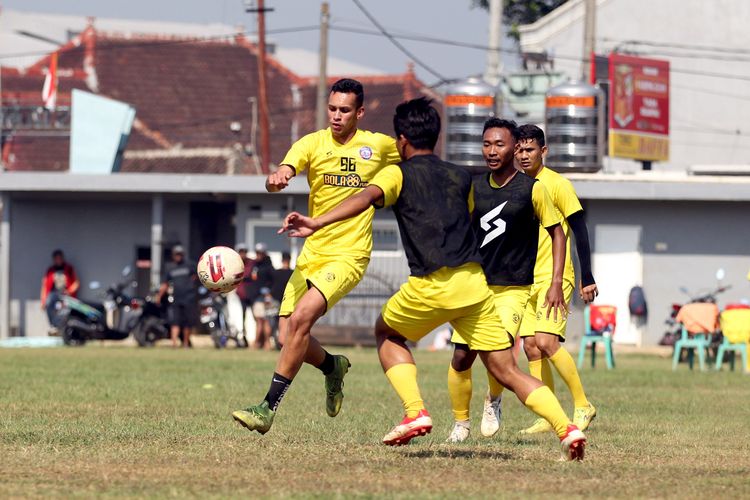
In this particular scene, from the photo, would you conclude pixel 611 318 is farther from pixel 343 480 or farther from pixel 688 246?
pixel 343 480

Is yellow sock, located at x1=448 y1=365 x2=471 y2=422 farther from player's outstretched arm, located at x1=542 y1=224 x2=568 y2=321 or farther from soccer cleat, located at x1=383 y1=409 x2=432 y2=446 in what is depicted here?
soccer cleat, located at x1=383 y1=409 x2=432 y2=446

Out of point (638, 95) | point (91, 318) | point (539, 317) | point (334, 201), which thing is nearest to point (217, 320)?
point (91, 318)

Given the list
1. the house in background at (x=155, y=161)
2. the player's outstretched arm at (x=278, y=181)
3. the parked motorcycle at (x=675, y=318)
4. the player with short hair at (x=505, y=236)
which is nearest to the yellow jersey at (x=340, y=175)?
the player's outstretched arm at (x=278, y=181)

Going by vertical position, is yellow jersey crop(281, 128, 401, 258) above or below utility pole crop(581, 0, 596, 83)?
below

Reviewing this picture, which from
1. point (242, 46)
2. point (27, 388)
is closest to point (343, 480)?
point (27, 388)

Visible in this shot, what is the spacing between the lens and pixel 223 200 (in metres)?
34.2

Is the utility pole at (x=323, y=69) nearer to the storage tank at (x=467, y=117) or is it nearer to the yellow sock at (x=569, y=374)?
the storage tank at (x=467, y=117)

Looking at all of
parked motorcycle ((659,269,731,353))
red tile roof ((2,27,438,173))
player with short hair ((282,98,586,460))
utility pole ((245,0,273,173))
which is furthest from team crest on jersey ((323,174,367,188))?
red tile roof ((2,27,438,173))

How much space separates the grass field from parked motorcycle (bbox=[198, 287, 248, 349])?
471 inches

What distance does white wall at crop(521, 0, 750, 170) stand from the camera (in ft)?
160

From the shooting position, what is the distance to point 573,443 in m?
8.33

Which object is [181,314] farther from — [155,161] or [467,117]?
[155,161]

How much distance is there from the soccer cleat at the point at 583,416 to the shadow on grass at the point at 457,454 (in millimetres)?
1969

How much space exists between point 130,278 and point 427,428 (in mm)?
24928
